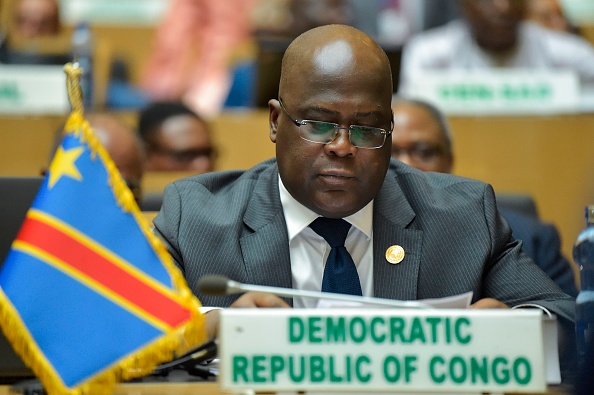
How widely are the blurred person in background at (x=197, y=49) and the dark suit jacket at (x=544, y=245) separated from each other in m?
3.80

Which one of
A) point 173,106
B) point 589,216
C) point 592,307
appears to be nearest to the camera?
point 592,307

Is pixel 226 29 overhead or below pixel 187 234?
overhead

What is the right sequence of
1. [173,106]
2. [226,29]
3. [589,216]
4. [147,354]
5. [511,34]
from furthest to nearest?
[226,29] < [511,34] < [173,106] < [589,216] < [147,354]

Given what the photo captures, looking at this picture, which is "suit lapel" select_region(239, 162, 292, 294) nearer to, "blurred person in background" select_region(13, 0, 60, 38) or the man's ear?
the man's ear

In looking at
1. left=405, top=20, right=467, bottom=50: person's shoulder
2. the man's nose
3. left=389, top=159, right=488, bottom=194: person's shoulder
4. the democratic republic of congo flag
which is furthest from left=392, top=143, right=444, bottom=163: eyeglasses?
left=405, top=20, right=467, bottom=50: person's shoulder

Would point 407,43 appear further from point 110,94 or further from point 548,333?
point 548,333

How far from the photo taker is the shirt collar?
247cm

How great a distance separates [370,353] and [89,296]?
0.60 metres

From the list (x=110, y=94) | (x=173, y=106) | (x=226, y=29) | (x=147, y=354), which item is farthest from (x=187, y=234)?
(x=226, y=29)

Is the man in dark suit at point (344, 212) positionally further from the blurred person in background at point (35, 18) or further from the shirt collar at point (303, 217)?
the blurred person in background at point (35, 18)

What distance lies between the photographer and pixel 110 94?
6719 mm

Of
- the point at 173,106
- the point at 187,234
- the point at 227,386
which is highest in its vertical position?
the point at 173,106

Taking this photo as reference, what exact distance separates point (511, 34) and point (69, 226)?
5.01 meters

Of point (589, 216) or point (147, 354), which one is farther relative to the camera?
point (589, 216)
